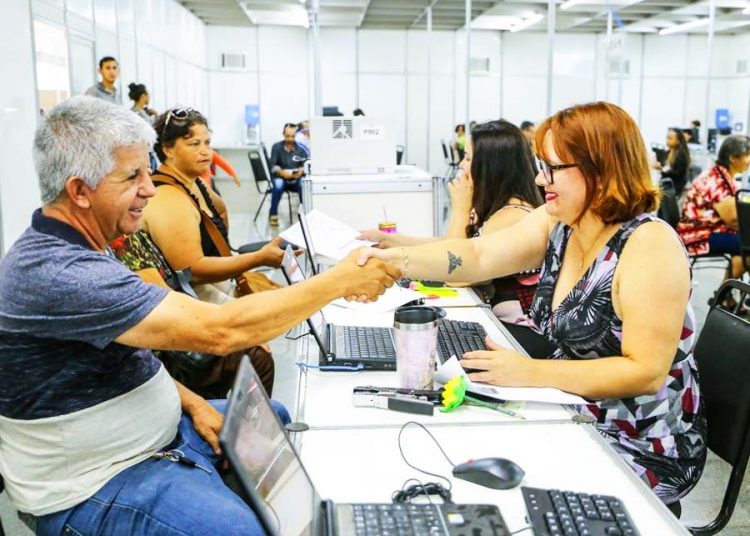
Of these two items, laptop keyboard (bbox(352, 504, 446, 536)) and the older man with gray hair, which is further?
the older man with gray hair

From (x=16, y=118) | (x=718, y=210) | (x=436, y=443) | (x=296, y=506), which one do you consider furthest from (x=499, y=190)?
(x=16, y=118)

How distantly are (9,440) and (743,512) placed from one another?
230 cm

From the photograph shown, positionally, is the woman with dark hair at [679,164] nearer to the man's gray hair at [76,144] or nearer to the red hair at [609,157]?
the red hair at [609,157]

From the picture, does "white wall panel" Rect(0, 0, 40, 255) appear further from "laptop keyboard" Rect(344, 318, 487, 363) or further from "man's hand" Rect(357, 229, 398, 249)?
"laptop keyboard" Rect(344, 318, 487, 363)

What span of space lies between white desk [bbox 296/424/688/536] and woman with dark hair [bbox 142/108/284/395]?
4.31 feet

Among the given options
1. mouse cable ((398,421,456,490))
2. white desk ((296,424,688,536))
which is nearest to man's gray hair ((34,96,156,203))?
white desk ((296,424,688,536))

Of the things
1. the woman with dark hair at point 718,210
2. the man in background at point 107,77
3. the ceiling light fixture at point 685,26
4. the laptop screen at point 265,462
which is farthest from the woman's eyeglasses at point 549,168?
the ceiling light fixture at point 685,26

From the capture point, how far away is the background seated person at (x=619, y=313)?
1.52 metres

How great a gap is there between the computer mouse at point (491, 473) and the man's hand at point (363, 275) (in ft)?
1.83

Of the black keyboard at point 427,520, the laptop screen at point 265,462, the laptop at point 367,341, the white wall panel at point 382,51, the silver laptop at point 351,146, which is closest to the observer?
the laptop screen at point 265,462

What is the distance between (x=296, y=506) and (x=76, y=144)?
787 mm

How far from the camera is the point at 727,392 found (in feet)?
5.36

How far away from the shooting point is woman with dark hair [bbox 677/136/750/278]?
16.4 ft

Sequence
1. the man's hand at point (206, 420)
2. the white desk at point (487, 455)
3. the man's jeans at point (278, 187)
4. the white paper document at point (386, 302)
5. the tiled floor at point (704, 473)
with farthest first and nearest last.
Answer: the man's jeans at point (278, 187), the tiled floor at point (704, 473), the white paper document at point (386, 302), the man's hand at point (206, 420), the white desk at point (487, 455)
